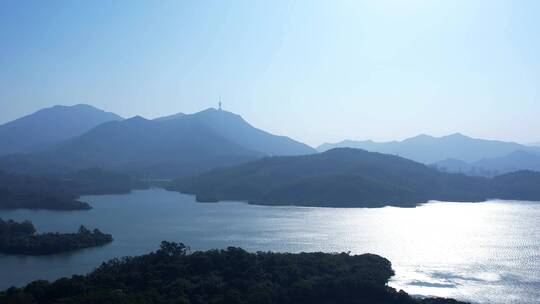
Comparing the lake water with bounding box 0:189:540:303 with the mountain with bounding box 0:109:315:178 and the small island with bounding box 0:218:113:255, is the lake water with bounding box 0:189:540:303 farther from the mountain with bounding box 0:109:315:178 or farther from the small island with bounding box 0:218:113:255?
the mountain with bounding box 0:109:315:178

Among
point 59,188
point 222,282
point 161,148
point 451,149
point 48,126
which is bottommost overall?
point 222,282

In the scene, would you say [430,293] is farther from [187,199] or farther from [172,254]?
[187,199]

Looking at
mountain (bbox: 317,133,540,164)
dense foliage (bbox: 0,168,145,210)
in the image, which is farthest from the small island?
mountain (bbox: 317,133,540,164)

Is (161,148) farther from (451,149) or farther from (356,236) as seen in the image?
(451,149)

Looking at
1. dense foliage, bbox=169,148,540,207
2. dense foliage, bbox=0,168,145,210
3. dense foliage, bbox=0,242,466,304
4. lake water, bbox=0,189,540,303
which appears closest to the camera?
dense foliage, bbox=0,242,466,304

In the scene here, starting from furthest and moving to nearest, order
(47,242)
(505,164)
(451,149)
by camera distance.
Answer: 1. (451,149)
2. (505,164)
3. (47,242)

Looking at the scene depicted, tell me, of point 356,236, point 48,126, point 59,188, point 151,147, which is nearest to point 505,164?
point 151,147
